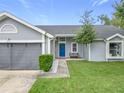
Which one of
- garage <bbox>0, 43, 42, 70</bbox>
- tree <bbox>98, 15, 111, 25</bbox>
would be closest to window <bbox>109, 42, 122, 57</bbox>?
garage <bbox>0, 43, 42, 70</bbox>

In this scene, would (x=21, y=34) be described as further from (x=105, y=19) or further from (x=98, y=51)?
(x=105, y=19)

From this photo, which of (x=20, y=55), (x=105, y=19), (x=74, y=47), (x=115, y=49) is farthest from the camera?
(x=105, y=19)

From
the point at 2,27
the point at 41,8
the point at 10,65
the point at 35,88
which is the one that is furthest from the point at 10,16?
the point at 41,8

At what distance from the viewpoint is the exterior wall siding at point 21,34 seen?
65.5 feet

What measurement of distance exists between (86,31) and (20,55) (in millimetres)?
11334

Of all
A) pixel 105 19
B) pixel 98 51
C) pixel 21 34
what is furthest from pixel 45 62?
pixel 105 19

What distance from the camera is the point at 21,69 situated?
2002 centimetres

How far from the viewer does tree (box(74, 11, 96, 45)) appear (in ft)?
93.1

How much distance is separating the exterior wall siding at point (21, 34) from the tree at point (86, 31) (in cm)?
974

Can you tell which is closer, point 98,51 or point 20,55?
point 20,55

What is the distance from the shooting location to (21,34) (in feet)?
65.9

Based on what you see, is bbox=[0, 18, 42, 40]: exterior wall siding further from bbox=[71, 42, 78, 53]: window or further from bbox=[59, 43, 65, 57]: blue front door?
bbox=[71, 42, 78, 53]: window

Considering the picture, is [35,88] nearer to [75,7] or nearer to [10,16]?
[10,16]

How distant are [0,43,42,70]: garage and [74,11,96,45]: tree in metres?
9.72
